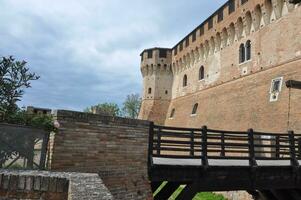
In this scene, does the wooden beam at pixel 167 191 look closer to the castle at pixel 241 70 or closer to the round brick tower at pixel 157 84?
the castle at pixel 241 70

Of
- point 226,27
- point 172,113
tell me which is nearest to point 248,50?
point 226,27

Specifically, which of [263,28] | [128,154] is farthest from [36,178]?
[263,28]

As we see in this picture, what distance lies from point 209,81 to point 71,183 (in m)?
23.4

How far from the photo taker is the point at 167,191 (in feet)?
30.2

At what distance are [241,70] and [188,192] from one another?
1527 cm

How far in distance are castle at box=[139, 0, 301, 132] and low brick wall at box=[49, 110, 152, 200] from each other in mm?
10805

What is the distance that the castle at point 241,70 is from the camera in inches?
701

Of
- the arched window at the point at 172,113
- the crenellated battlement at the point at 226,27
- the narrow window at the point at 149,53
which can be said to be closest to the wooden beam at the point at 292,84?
the crenellated battlement at the point at 226,27

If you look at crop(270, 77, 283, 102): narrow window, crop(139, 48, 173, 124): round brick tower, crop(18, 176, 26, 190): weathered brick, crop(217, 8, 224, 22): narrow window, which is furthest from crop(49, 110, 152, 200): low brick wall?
crop(139, 48, 173, 124): round brick tower

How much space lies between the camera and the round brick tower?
36.3m

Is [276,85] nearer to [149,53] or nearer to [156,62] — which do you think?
[156,62]

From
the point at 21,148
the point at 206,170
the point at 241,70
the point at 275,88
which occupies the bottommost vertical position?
the point at 206,170

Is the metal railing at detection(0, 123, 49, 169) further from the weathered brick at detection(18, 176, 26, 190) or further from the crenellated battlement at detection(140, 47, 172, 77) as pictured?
the crenellated battlement at detection(140, 47, 172, 77)

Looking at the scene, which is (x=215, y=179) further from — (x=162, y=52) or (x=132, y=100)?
(x=132, y=100)
